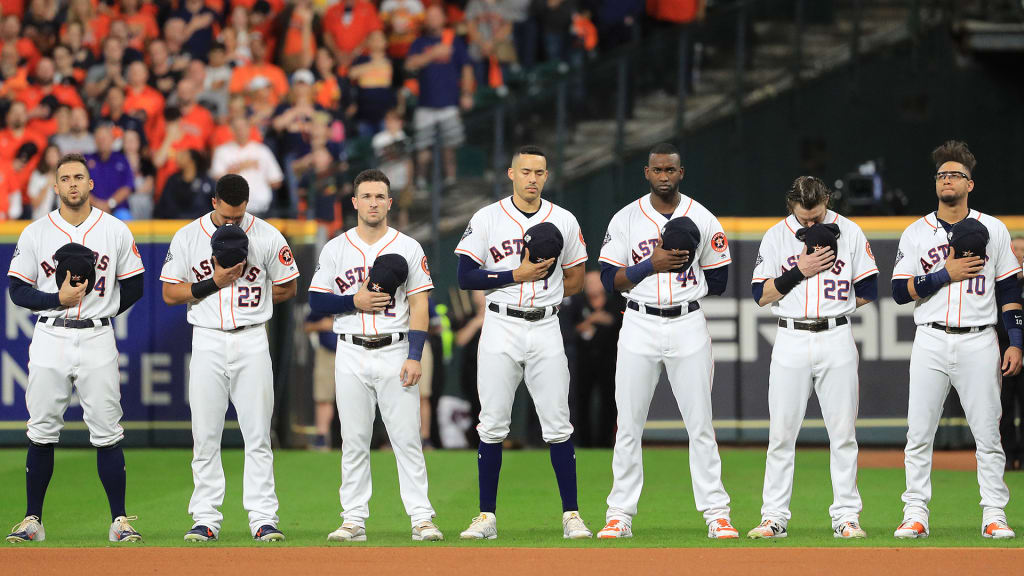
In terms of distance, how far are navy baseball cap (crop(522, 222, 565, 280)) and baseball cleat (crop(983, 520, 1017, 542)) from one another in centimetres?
289

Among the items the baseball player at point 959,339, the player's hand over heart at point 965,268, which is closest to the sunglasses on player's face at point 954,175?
the baseball player at point 959,339

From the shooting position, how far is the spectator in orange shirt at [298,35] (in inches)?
675

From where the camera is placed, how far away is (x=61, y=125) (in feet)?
51.6

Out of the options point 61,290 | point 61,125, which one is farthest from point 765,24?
point 61,290

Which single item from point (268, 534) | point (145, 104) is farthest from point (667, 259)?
point (145, 104)

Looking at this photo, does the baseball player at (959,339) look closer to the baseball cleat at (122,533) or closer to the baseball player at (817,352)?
the baseball player at (817,352)

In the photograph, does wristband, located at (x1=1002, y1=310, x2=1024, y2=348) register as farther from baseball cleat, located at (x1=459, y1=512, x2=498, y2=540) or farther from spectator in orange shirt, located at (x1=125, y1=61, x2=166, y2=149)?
spectator in orange shirt, located at (x1=125, y1=61, x2=166, y2=149)

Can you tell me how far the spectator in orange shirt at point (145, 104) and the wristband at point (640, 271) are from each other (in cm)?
958

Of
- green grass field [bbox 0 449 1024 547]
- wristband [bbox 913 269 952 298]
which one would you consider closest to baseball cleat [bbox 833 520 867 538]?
green grass field [bbox 0 449 1024 547]

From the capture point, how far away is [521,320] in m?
8.00

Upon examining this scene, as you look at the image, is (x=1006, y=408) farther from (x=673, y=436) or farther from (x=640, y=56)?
(x=640, y=56)

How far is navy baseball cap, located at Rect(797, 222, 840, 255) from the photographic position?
25.8 ft

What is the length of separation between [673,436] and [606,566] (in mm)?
6441

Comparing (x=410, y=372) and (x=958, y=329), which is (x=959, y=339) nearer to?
(x=958, y=329)
